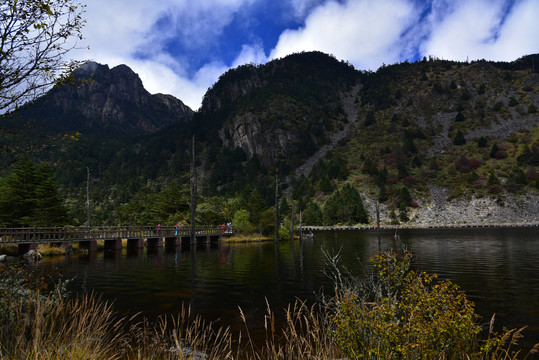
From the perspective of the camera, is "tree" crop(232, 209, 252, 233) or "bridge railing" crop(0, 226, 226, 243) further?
"tree" crop(232, 209, 252, 233)

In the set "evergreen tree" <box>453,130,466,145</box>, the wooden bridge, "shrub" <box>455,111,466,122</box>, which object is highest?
"shrub" <box>455,111,466,122</box>

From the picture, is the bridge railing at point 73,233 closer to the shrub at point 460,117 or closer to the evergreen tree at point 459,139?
the evergreen tree at point 459,139

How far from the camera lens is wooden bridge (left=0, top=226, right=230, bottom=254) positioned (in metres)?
30.4

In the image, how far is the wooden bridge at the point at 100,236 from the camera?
30.4 m

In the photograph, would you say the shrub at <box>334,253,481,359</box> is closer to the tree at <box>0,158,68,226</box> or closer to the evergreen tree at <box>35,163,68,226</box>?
the tree at <box>0,158,68,226</box>

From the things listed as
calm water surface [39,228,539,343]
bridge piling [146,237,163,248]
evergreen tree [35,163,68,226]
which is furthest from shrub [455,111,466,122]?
evergreen tree [35,163,68,226]

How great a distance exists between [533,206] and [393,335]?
123 metres

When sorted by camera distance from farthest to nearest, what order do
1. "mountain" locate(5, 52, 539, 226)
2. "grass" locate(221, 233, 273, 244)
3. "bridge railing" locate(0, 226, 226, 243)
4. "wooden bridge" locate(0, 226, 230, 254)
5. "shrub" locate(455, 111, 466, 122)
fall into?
"shrub" locate(455, 111, 466, 122)
"mountain" locate(5, 52, 539, 226)
"grass" locate(221, 233, 273, 244)
"bridge railing" locate(0, 226, 226, 243)
"wooden bridge" locate(0, 226, 230, 254)

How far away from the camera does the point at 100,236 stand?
37.4 m

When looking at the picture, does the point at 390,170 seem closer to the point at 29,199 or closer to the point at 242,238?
the point at 242,238

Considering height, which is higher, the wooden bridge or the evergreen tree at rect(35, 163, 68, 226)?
the evergreen tree at rect(35, 163, 68, 226)

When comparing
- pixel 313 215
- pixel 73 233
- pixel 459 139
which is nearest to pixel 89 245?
pixel 73 233

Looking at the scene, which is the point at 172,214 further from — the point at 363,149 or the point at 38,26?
the point at 363,149

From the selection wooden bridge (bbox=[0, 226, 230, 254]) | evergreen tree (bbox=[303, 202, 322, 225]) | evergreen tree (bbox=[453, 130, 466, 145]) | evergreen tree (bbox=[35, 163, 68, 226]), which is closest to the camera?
wooden bridge (bbox=[0, 226, 230, 254])
